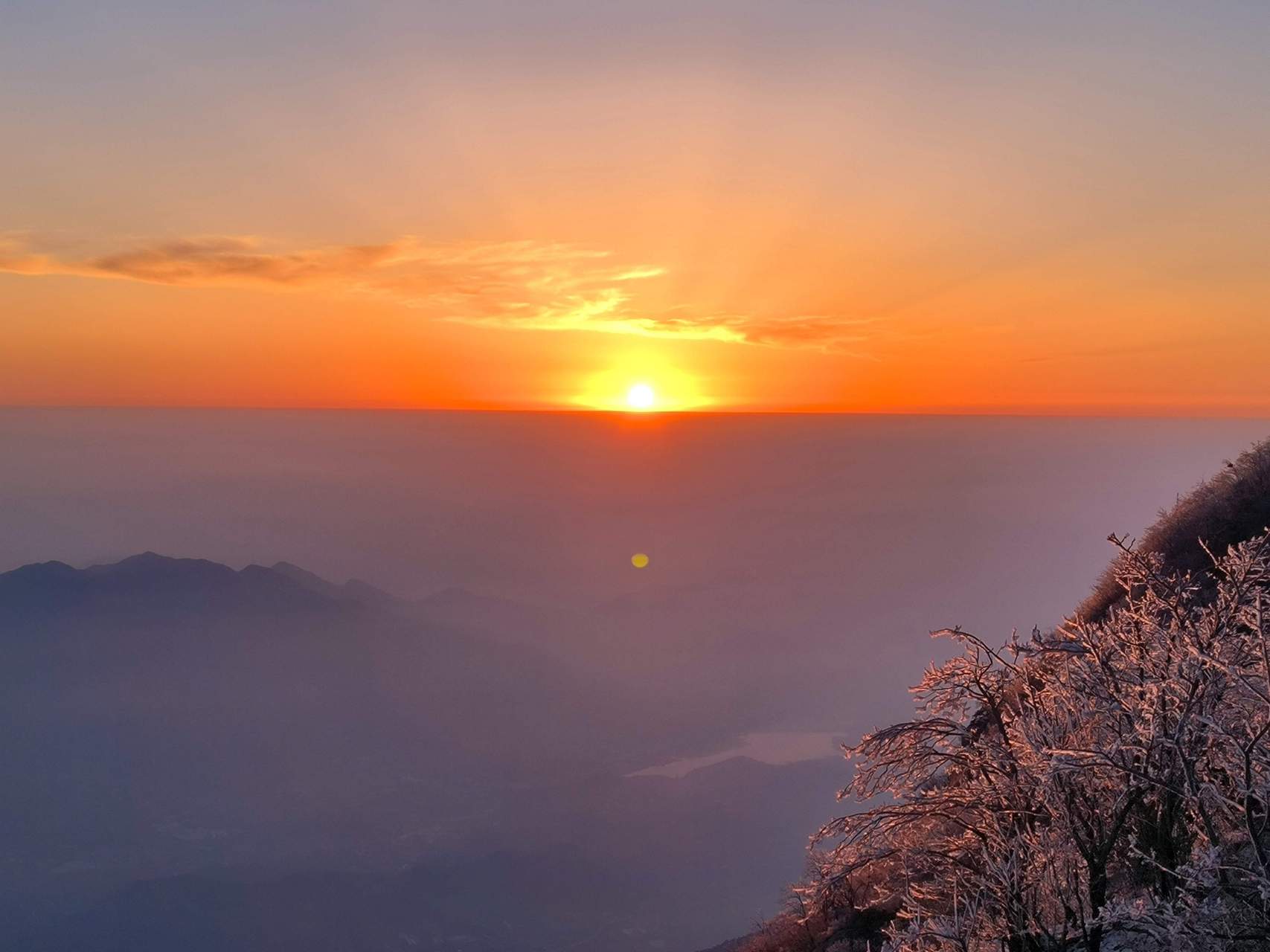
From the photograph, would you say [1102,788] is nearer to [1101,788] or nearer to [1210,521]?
[1101,788]

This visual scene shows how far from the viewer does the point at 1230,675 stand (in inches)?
213

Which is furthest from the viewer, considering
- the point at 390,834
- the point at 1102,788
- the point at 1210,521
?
the point at 390,834

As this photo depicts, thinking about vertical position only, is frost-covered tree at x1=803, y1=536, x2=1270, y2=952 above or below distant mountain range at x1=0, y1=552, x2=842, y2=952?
above

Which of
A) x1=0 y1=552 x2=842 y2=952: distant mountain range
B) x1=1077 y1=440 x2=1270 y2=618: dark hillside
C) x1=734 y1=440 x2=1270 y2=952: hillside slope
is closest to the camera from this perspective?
x1=734 y1=440 x2=1270 y2=952: hillside slope

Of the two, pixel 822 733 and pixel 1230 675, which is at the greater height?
pixel 1230 675

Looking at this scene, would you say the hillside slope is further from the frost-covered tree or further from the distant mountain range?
the distant mountain range

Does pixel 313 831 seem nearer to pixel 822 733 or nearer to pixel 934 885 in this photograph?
pixel 822 733

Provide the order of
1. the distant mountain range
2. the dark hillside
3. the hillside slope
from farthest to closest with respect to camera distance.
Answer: the distant mountain range < the dark hillside < the hillside slope

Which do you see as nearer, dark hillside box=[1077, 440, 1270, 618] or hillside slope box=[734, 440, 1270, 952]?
hillside slope box=[734, 440, 1270, 952]

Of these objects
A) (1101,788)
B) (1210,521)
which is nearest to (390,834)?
(1210,521)

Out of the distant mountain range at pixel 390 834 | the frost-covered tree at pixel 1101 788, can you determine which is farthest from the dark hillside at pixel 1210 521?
the distant mountain range at pixel 390 834

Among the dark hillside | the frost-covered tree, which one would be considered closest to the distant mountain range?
the dark hillside

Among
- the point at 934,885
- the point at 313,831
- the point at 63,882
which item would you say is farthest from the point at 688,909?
the point at 934,885

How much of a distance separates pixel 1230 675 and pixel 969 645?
2777mm
